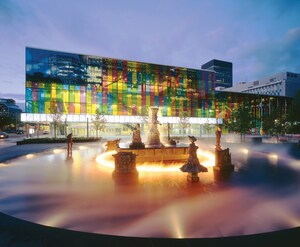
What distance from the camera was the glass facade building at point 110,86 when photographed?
48.6 meters

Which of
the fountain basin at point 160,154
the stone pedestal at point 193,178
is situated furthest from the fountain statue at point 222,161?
the fountain basin at point 160,154

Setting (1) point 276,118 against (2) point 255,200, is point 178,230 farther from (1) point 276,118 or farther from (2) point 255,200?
(1) point 276,118

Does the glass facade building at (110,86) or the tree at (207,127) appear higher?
the glass facade building at (110,86)

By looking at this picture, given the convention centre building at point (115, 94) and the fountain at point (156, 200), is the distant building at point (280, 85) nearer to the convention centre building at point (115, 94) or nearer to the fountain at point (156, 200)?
the convention centre building at point (115, 94)

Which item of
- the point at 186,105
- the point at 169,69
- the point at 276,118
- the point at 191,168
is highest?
the point at 169,69

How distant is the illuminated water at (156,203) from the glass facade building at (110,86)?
1609 inches

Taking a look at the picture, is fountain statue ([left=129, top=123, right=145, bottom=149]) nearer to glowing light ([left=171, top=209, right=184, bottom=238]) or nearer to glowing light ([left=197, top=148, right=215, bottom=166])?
glowing light ([left=197, top=148, right=215, bottom=166])

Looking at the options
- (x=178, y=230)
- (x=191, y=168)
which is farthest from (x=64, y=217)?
(x=191, y=168)

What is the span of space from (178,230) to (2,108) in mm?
159337

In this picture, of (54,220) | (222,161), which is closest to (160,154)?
(222,161)

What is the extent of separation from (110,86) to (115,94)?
270 cm

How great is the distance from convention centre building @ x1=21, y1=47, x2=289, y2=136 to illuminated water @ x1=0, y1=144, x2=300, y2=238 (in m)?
37.9

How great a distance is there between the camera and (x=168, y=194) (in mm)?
7031

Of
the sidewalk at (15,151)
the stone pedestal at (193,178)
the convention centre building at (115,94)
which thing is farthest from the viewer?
the convention centre building at (115,94)
